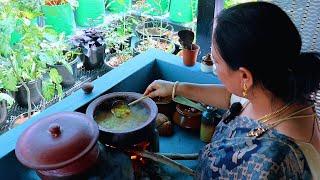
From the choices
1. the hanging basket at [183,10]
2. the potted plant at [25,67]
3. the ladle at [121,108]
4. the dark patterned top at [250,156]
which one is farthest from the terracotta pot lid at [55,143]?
the hanging basket at [183,10]

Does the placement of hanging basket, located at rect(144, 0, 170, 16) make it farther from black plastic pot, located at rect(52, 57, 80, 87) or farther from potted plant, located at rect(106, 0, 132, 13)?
black plastic pot, located at rect(52, 57, 80, 87)

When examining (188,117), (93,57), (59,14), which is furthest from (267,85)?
(59,14)

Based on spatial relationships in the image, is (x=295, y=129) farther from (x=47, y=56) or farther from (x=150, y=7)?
(x=150, y=7)

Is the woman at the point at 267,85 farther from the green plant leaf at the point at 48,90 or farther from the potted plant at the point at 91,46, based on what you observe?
the potted plant at the point at 91,46

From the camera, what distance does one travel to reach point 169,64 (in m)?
2.23

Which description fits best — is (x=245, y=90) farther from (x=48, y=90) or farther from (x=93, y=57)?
(x=93, y=57)

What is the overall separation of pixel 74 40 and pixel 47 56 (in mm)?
533

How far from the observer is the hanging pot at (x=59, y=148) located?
3.55 ft

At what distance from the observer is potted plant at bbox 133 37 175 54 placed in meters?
3.60

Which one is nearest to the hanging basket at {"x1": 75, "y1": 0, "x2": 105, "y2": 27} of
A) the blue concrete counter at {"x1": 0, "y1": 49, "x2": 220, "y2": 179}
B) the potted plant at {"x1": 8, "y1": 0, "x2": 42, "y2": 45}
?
the potted plant at {"x1": 8, "y1": 0, "x2": 42, "y2": 45}

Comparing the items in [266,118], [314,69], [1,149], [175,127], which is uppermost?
[314,69]

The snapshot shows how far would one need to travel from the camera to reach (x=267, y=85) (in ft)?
3.73

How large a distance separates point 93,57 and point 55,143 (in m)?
2.42

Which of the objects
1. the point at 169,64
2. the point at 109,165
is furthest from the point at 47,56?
the point at 109,165
